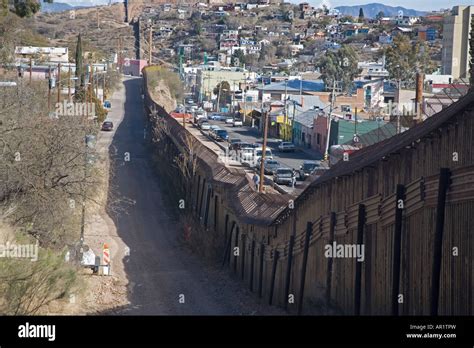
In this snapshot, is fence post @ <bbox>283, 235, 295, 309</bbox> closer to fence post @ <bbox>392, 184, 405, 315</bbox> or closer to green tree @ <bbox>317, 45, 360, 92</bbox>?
fence post @ <bbox>392, 184, 405, 315</bbox>

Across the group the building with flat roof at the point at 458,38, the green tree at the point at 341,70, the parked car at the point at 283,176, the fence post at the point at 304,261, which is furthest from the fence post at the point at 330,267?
the green tree at the point at 341,70

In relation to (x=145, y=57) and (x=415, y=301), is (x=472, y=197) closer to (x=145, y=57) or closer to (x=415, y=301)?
(x=415, y=301)

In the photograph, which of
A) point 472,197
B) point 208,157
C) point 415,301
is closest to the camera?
point 472,197

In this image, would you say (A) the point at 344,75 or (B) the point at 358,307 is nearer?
(B) the point at 358,307

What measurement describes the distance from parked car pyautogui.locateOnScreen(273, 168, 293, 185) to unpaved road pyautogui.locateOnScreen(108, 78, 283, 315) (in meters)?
4.52

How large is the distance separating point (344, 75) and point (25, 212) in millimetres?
62835

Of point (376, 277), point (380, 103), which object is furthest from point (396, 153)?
point (380, 103)

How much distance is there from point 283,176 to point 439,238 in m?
25.8

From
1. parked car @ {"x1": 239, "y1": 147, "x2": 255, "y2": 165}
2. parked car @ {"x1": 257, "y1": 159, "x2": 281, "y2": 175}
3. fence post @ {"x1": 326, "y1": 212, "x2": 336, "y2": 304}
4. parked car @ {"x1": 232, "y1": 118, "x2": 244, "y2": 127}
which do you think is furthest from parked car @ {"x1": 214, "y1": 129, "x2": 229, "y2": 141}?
fence post @ {"x1": 326, "y1": 212, "x2": 336, "y2": 304}

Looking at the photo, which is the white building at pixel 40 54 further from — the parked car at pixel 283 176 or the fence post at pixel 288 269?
the fence post at pixel 288 269

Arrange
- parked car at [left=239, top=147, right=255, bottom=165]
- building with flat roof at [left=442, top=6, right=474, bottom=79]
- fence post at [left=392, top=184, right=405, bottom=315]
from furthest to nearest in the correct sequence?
1. building with flat roof at [left=442, top=6, right=474, bottom=79]
2. parked car at [left=239, top=147, right=255, bottom=165]
3. fence post at [left=392, top=184, right=405, bottom=315]

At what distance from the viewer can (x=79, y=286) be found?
1656cm

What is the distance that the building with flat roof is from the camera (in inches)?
2299
